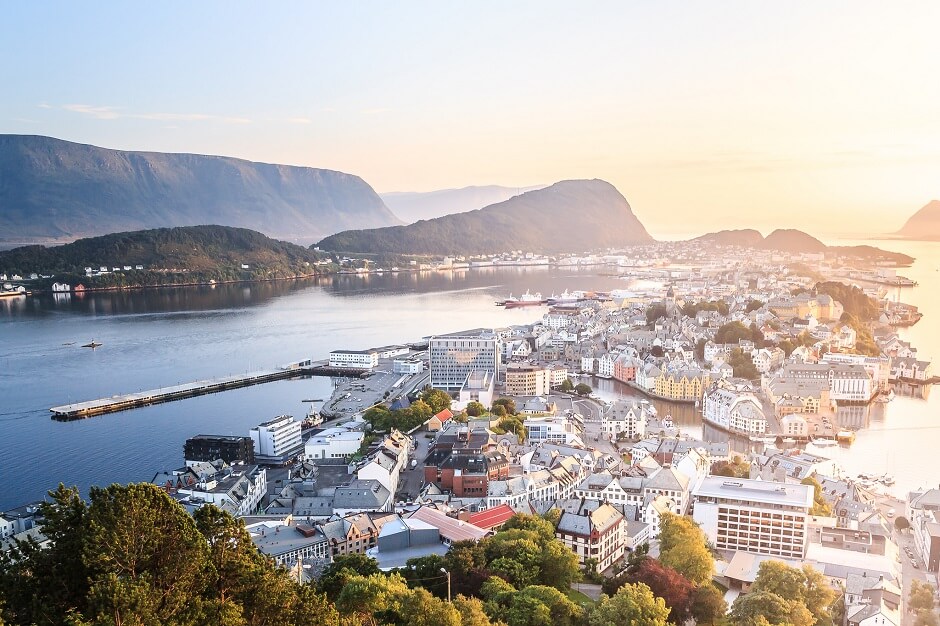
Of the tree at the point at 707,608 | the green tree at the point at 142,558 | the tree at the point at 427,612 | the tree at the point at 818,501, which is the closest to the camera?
the green tree at the point at 142,558

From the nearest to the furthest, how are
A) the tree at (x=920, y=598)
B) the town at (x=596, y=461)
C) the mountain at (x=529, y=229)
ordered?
the tree at (x=920, y=598) → the town at (x=596, y=461) → the mountain at (x=529, y=229)

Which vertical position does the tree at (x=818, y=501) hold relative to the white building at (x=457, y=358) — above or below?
below

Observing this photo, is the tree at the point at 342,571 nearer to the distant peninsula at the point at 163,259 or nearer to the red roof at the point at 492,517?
the red roof at the point at 492,517

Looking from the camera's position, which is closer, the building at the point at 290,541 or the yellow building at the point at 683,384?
the building at the point at 290,541

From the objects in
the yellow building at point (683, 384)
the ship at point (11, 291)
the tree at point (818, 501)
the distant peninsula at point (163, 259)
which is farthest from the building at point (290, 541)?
the distant peninsula at point (163, 259)

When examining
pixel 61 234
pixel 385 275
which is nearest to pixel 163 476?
pixel 385 275

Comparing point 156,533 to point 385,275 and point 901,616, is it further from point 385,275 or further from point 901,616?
point 385,275

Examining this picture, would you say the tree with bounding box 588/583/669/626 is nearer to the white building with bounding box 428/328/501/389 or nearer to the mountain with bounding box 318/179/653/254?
the white building with bounding box 428/328/501/389

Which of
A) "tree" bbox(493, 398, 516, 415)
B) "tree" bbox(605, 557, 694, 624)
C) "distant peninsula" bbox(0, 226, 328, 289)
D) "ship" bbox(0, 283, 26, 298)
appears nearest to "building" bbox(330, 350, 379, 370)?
"tree" bbox(493, 398, 516, 415)
